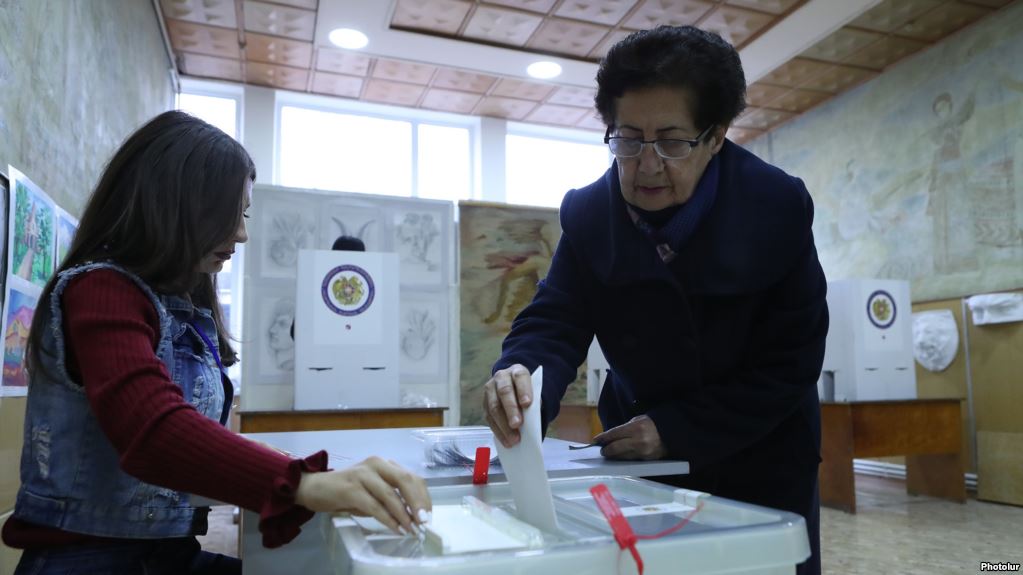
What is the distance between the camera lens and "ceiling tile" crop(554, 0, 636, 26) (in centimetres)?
525

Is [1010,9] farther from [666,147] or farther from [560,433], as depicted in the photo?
[666,147]

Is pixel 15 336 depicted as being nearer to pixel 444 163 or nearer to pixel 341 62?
pixel 341 62

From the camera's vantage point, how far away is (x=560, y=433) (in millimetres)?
5988

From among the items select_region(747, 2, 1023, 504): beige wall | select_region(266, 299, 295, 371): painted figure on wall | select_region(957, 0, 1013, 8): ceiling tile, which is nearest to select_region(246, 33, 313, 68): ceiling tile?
select_region(266, 299, 295, 371): painted figure on wall

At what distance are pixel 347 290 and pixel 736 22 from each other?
138 inches

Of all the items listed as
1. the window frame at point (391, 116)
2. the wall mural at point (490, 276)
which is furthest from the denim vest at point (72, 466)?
the window frame at point (391, 116)

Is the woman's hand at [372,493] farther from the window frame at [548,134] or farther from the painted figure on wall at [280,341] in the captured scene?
the window frame at [548,134]

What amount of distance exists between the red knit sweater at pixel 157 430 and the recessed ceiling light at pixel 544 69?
5.66 metres

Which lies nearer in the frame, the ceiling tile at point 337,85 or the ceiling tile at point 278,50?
the ceiling tile at point 278,50

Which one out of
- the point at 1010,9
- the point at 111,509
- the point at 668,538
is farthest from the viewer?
the point at 1010,9

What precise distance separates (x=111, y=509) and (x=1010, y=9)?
20.6 feet

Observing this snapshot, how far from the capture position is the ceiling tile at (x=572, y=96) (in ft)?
22.2

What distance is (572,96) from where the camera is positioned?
6922mm

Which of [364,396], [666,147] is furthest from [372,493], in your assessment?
[364,396]
